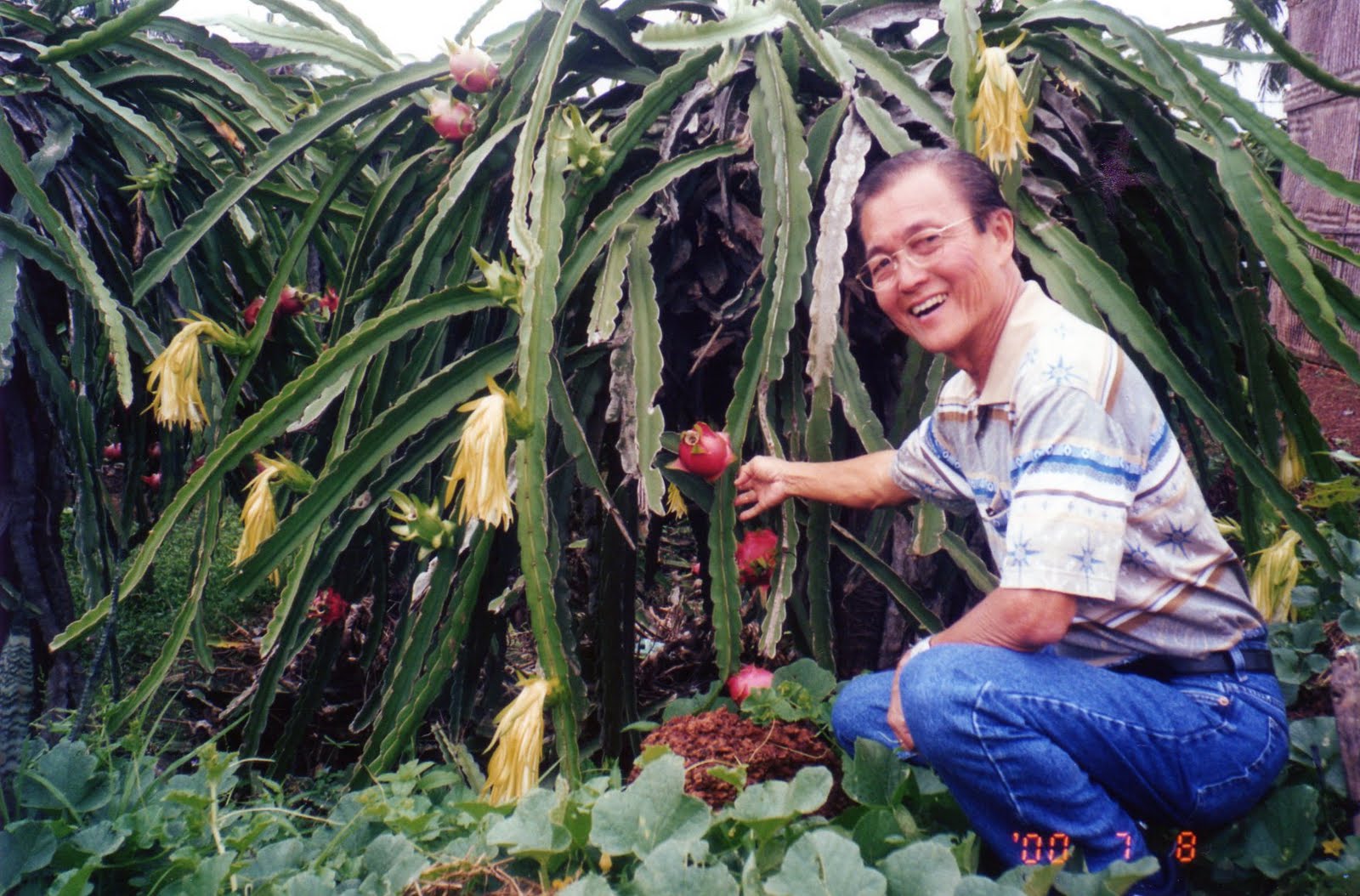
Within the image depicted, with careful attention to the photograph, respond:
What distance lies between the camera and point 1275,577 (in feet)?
5.53

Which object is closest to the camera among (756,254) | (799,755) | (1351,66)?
(799,755)

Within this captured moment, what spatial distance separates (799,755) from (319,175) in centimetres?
193

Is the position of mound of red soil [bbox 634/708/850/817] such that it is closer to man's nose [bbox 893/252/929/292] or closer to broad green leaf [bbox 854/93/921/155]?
man's nose [bbox 893/252/929/292]

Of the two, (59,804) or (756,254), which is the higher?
(756,254)

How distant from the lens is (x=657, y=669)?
7.96 ft

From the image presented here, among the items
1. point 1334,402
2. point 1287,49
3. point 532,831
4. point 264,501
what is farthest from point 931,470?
point 1334,402

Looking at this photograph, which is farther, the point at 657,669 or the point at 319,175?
the point at 319,175

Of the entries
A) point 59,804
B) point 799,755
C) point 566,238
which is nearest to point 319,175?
point 566,238

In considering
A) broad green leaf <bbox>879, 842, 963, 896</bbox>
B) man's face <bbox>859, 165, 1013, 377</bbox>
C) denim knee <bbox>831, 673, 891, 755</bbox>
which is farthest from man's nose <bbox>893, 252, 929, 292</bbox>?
broad green leaf <bbox>879, 842, 963, 896</bbox>

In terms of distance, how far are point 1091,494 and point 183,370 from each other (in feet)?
4.69

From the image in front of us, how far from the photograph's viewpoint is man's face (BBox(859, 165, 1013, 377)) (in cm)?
Result: 129

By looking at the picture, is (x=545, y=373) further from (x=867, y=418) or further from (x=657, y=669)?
(x=657, y=669)

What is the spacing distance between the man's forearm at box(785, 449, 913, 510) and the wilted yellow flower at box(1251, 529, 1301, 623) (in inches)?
25.5

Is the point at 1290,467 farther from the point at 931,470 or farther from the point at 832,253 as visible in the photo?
the point at 832,253
